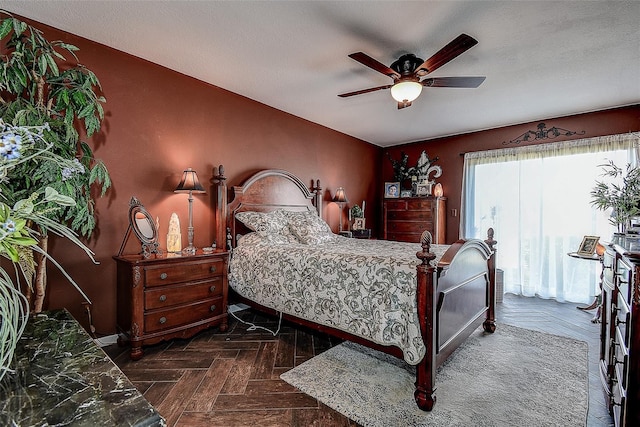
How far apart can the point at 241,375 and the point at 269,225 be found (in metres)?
1.63

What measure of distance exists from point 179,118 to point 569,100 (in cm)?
462

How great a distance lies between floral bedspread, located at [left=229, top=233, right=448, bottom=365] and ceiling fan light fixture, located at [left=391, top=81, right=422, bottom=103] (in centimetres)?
137

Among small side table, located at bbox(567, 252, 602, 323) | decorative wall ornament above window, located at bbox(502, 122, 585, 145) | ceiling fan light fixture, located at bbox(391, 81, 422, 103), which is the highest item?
decorative wall ornament above window, located at bbox(502, 122, 585, 145)

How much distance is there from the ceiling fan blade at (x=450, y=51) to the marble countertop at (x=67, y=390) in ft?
7.79

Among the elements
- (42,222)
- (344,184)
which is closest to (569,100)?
(344,184)

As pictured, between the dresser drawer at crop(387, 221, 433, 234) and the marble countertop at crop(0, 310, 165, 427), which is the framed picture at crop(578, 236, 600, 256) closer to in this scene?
the dresser drawer at crop(387, 221, 433, 234)

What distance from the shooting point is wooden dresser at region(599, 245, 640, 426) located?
131 centimetres

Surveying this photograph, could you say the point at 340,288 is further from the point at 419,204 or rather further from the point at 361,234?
the point at 419,204

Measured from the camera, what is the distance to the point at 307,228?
366cm

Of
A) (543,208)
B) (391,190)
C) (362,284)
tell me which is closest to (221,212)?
(362,284)

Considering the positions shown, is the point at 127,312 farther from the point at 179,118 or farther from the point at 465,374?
the point at 465,374

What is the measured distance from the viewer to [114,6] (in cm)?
216

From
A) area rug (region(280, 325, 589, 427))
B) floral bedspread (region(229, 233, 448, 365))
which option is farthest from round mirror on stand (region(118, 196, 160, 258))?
area rug (region(280, 325, 589, 427))

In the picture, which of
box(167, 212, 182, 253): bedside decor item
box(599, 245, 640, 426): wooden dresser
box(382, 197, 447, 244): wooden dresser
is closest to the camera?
box(599, 245, 640, 426): wooden dresser
